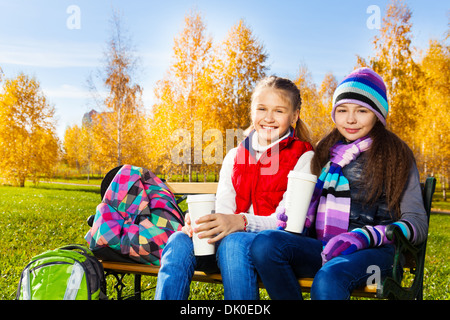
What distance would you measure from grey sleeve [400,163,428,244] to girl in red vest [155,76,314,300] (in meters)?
0.57

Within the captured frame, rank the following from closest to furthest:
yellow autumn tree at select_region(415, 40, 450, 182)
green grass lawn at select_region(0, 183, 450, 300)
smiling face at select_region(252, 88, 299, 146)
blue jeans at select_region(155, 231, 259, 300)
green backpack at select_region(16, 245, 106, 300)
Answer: blue jeans at select_region(155, 231, 259, 300)
green backpack at select_region(16, 245, 106, 300)
smiling face at select_region(252, 88, 299, 146)
green grass lawn at select_region(0, 183, 450, 300)
yellow autumn tree at select_region(415, 40, 450, 182)

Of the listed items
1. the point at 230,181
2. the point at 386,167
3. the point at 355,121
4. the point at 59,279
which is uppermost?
the point at 355,121

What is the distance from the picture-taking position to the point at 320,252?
2.16m

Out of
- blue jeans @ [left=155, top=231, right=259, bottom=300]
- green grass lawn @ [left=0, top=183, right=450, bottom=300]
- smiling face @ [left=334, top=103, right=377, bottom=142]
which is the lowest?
green grass lawn @ [left=0, top=183, right=450, bottom=300]

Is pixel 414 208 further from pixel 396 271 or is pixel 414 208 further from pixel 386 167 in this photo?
pixel 396 271

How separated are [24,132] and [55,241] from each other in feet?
57.2

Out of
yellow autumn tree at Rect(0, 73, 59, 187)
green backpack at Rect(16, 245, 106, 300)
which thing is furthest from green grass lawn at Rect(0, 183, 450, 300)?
yellow autumn tree at Rect(0, 73, 59, 187)

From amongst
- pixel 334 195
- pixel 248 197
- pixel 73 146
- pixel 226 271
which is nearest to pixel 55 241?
pixel 248 197

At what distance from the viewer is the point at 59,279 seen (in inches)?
88.5

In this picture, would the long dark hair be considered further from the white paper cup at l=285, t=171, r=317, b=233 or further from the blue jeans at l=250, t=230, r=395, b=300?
the white paper cup at l=285, t=171, r=317, b=233

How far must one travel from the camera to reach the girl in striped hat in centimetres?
196

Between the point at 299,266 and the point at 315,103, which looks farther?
the point at 315,103

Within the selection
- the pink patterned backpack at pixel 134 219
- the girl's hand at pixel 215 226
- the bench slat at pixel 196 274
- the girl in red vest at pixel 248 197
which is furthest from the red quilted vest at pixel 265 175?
the pink patterned backpack at pixel 134 219
